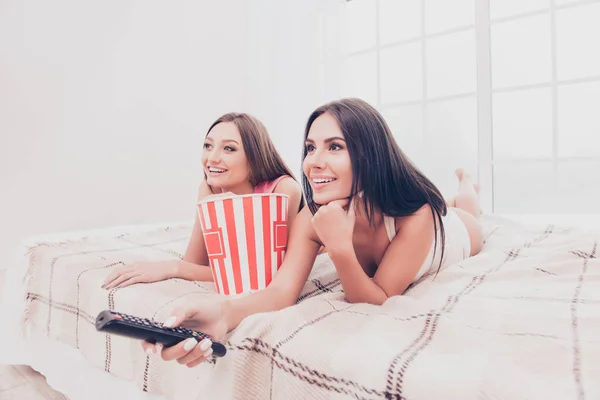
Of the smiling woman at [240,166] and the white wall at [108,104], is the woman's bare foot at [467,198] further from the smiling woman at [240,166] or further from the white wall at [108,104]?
the white wall at [108,104]

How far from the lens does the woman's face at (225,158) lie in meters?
1.15

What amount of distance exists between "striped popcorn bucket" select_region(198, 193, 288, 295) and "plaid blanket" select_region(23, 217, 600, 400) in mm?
86

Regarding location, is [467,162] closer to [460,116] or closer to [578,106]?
[460,116]

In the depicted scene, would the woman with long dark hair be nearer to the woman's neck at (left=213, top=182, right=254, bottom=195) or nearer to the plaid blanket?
the plaid blanket

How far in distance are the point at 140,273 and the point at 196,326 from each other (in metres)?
0.39

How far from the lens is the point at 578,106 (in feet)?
7.47

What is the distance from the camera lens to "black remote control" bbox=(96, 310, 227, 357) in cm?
48

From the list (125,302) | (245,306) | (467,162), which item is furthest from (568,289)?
(467,162)

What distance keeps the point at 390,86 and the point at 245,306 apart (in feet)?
8.27

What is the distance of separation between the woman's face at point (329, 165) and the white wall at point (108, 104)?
1.61m

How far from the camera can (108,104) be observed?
227 cm

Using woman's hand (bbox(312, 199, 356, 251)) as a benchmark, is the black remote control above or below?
below

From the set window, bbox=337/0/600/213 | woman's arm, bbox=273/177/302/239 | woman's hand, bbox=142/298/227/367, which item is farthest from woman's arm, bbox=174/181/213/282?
window, bbox=337/0/600/213


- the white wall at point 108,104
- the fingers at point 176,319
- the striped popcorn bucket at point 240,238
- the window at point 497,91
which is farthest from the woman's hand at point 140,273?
the window at point 497,91
